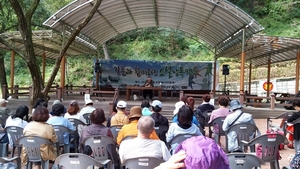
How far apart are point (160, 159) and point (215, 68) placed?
14.8 m

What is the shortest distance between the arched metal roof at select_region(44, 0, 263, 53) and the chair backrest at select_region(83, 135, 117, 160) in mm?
8272

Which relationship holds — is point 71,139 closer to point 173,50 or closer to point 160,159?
point 160,159

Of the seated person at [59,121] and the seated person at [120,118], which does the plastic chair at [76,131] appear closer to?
the seated person at [59,121]

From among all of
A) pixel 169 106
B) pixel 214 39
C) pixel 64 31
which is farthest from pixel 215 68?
pixel 64 31

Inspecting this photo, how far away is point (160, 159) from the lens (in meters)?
2.89

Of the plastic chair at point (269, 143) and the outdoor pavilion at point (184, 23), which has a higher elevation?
the outdoor pavilion at point (184, 23)

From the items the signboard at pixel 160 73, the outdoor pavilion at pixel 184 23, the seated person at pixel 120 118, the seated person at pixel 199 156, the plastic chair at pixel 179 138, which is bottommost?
the plastic chair at pixel 179 138

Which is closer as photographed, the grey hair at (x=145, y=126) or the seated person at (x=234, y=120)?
the grey hair at (x=145, y=126)

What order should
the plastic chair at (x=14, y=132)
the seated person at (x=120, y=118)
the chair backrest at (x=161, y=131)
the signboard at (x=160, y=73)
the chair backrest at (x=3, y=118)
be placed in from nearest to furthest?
the plastic chair at (x=14, y=132)
the chair backrest at (x=161, y=131)
the seated person at (x=120, y=118)
the chair backrest at (x=3, y=118)
the signboard at (x=160, y=73)

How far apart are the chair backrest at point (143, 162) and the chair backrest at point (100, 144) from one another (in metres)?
0.92

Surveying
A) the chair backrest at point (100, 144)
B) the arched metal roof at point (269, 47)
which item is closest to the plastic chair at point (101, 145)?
the chair backrest at point (100, 144)

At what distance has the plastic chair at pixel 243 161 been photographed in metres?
3.01

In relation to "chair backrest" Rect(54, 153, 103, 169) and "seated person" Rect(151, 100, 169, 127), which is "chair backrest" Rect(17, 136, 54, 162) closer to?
"chair backrest" Rect(54, 153, 103, 169)

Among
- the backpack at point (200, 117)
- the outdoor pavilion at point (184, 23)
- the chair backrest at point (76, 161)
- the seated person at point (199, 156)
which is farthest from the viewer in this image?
the outdoor pavilion at point (184, 23)
